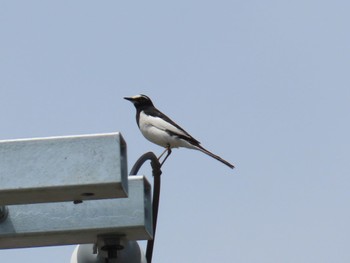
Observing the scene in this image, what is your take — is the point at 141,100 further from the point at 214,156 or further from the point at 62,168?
the point at 62,168

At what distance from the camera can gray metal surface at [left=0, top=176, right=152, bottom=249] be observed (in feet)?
13.8

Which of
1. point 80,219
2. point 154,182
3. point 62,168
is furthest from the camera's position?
point 154,182

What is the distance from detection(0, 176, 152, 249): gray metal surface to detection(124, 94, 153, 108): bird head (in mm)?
→ 11450

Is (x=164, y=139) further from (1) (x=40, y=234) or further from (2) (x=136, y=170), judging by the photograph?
(1) (x=40, y=234)

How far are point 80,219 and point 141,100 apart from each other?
11.7 meters

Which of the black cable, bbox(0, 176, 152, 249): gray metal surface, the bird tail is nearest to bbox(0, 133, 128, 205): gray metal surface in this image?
bbox(0, 176, 152, 249): gray metal surface

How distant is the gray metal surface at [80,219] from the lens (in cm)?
419

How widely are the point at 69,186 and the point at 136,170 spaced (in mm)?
1971

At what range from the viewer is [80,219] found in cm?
422

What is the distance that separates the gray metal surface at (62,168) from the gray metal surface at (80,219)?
0.55 meters

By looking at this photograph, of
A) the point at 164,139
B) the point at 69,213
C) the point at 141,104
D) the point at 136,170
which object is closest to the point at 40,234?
the point at 69,213

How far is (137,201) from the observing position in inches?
165

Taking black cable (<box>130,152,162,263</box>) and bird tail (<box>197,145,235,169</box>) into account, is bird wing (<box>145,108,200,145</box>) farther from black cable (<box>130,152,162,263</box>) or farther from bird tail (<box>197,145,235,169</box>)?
black cable (<box>130,152,162,263</box>)

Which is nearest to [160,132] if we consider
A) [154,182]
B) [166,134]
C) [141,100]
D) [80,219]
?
[166,134]
